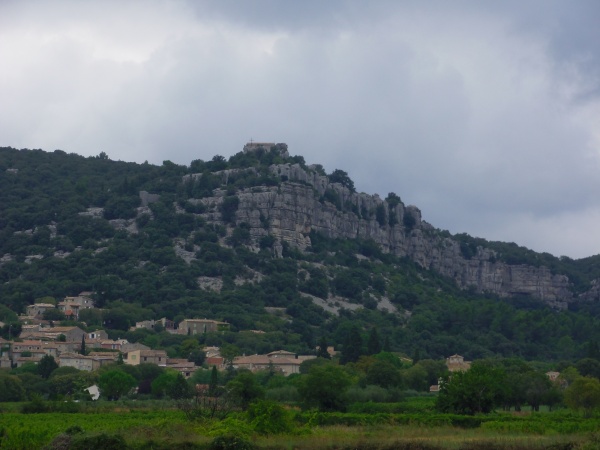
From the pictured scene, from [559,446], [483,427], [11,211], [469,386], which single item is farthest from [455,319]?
[559,446]

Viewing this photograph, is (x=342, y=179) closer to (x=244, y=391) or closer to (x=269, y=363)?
(x=269, y=363)

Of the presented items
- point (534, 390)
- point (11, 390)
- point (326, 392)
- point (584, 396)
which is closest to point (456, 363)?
point (534, 390)

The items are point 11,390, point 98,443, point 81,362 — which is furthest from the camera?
point 81,362

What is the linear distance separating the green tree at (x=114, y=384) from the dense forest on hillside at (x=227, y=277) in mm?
33610

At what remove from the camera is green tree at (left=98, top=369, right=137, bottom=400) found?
282ft

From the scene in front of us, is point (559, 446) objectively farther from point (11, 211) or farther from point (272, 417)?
point (11, 211)

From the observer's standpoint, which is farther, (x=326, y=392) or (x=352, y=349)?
(x=352, y=349)

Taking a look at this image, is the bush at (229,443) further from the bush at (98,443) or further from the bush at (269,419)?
the bush at (269,419)

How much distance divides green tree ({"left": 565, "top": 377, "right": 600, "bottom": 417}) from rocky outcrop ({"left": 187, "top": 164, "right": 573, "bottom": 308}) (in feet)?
305

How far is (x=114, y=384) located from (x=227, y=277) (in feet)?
208

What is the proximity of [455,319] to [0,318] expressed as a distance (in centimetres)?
5513

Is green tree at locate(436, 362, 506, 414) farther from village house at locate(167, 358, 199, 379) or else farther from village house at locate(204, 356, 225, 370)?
village house at locate(204, 356, 225, 370)

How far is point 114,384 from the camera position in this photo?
283ft

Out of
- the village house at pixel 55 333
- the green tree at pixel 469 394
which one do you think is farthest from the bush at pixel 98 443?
the village house at pixel 55 333
